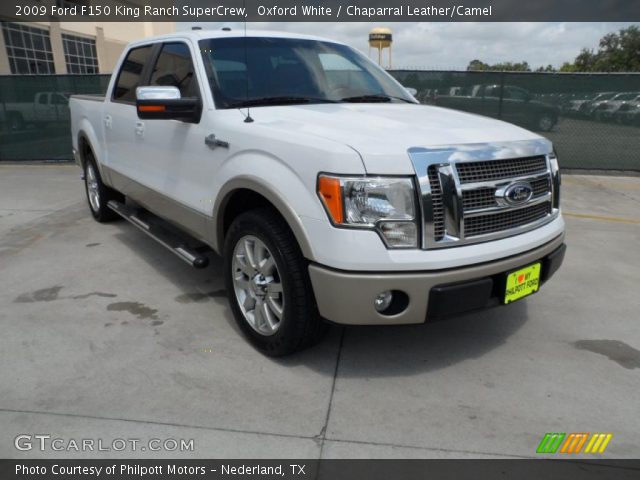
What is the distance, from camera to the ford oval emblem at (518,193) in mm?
2732

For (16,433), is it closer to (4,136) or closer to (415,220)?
(415,220)

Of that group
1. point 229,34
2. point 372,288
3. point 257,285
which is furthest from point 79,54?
point 372,288

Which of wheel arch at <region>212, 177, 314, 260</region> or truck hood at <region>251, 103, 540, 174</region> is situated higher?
truck hood at <region>251, 103, 540, 174</region>

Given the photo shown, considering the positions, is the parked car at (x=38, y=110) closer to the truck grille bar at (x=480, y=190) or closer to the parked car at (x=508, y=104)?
the parked car at (x=508, y=104)

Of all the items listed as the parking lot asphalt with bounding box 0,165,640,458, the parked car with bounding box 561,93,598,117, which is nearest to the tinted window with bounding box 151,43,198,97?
the parking lot asphalt with bounding box 0,165,640,458

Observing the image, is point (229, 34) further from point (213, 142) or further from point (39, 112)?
point (39, 112)

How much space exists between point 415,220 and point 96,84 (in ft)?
32.3

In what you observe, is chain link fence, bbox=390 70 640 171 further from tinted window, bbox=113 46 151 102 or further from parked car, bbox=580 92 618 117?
tinted window, bbox=113 46 151 102

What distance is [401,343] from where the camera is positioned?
3.31 metres

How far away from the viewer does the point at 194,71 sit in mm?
3582

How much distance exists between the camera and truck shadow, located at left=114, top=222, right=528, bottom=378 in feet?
10.0

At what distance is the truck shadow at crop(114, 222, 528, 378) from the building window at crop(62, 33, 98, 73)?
2735cm

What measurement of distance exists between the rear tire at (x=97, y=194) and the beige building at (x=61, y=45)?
17.2 m

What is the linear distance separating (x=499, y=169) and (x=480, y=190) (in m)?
0.20
